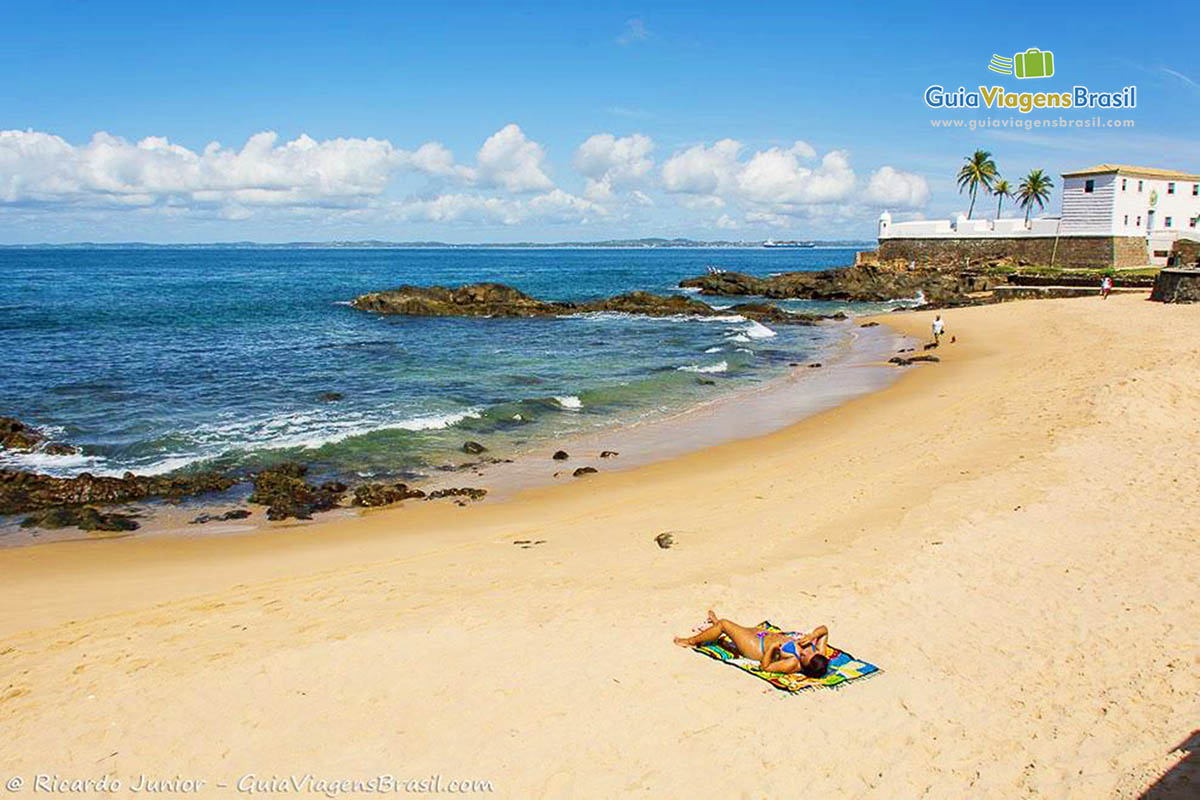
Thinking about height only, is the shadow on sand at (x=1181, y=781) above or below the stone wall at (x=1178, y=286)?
below

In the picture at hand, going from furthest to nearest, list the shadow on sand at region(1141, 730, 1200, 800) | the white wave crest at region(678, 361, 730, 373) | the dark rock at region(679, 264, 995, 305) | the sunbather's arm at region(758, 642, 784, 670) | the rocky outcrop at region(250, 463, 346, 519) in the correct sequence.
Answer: the dark rock at region(679, 264, 995, 305) → the white wave crest at region(678, 361, 730, 373) → the rocky outcrop at region(250, 463, 346, 519) → the sunbather's arm at region(758, 642, 784, 670) → the shadow on sand at region(1141, 730, 1200, 800)

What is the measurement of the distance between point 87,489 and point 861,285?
59.0 metres

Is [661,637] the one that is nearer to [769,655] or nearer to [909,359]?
[769,655]

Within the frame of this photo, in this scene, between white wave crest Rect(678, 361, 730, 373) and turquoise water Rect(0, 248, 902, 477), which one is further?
white wave crest Rect(678, 361, 730, 373)

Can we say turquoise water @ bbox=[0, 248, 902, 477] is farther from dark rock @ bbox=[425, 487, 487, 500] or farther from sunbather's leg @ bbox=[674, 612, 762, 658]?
sunbather's leg @ bbox=[674, 612, 762, 658]

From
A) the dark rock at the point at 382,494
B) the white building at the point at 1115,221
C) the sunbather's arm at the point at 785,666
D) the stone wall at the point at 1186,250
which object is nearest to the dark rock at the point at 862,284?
the white building at the point at 1115,221

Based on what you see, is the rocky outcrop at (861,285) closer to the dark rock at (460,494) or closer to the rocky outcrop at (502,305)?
the rocky outcrop at (502,305)

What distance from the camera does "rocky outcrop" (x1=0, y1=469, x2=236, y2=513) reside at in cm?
1475

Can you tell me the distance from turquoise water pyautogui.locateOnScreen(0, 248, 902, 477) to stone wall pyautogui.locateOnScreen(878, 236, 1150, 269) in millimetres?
23646

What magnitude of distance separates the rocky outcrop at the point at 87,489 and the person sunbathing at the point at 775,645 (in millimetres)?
11470

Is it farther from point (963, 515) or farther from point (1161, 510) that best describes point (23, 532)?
point (1161, 510)

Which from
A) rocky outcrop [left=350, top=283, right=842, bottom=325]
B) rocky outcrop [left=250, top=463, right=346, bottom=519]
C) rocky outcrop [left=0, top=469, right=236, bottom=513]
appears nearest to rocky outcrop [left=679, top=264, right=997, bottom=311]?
rocky outcrop [left=350, top=283, right=842, bottom=325]

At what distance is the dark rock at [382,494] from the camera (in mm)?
14836

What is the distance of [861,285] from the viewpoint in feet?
212
